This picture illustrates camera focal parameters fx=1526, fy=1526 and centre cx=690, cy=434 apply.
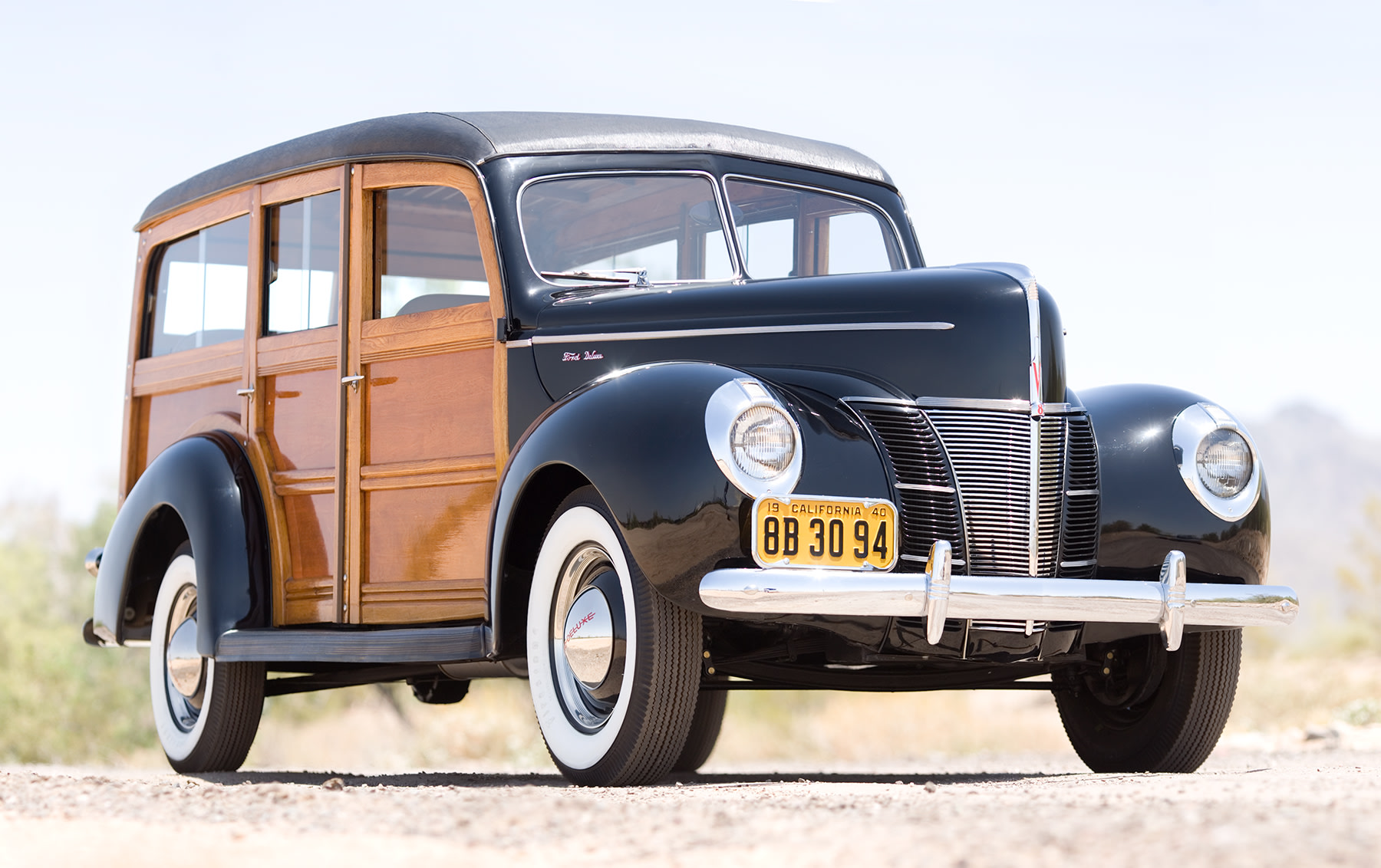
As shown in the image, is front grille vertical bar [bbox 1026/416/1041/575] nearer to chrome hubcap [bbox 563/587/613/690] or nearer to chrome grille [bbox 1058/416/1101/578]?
chrome grille [bbox 1058/416/1101/578]

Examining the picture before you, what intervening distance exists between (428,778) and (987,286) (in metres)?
3.19

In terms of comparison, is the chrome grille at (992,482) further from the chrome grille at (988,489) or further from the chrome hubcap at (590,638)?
the chrome hubcap at (590,638)

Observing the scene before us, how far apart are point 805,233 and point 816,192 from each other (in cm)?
21

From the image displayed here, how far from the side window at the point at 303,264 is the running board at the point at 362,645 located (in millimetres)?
1221

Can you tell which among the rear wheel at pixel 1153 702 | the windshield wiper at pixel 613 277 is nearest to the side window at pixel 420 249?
the windshield wiper at pixel 613 277

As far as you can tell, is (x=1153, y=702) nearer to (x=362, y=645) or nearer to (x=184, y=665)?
(x=362, y=645)

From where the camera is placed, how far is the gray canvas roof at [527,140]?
5.54 m

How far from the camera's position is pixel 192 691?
6.51 m

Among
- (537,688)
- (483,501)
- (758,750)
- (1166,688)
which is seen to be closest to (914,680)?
(1166,688)

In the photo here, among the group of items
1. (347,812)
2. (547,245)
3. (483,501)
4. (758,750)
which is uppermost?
(547,245)

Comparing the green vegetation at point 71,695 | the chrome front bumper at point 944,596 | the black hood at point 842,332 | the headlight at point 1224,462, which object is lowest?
the green vegetation at point 71,695

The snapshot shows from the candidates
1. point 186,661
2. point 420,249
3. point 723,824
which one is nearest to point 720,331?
point 420,249

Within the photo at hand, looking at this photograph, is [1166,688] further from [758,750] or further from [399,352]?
[758,750]

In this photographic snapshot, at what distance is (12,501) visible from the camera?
179ft
